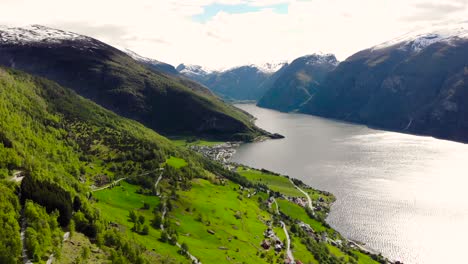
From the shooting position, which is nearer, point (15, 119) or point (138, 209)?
point (138, 209)

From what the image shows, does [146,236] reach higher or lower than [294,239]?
higher

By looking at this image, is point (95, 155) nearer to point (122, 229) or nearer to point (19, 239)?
point (122, 229)

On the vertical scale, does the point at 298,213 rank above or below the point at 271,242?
below

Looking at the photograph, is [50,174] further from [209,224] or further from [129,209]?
[209,224]

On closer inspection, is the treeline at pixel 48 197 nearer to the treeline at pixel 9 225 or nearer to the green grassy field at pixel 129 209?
the treeline at pixel 9 225

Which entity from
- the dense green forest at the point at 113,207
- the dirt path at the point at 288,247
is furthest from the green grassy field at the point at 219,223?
the dirt path at the point at 288,247

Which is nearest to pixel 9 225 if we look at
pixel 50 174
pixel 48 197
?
pixel 48 197

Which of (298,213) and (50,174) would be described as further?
(298,213)

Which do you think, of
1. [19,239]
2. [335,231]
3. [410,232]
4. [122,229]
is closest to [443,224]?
[410,232]
